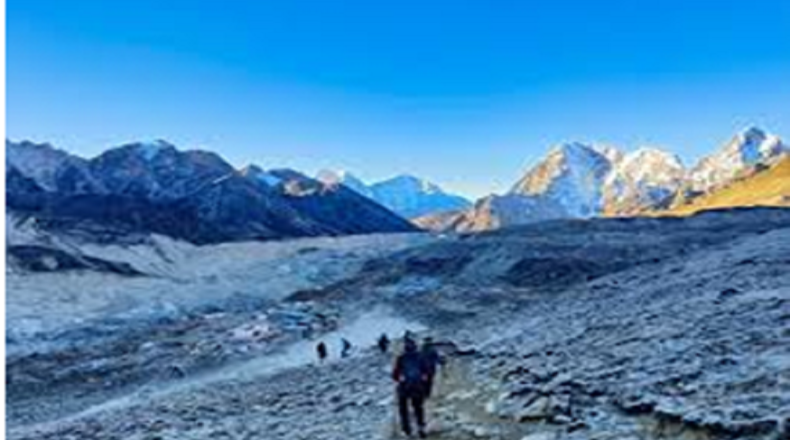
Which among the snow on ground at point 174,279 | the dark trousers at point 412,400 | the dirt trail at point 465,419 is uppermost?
the snow on ground at point 174,279

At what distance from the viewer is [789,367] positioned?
19.7 meters

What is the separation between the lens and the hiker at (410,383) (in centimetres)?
2147

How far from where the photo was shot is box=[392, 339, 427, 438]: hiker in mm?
21469

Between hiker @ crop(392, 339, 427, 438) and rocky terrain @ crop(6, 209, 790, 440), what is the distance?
0.63 meters

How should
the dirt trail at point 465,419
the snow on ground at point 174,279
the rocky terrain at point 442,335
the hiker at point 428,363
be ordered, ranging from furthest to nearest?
1. the snow on ground at point 174,279
2. the hiker at point 428,363
3. the rocky terrain at point 442,335
4. the dirt trail at point 465,419

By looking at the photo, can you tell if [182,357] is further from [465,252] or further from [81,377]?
[465,252]

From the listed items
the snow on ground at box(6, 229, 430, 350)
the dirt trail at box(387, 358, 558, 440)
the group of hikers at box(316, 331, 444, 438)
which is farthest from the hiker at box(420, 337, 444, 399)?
the snow on ground at box(6, 229, 430, 350)

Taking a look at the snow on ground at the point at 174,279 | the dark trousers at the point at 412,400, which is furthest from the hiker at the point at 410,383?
the snow on ground at the point at 174,279

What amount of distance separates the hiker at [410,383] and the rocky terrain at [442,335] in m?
0.63

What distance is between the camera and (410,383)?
2152 centimetres

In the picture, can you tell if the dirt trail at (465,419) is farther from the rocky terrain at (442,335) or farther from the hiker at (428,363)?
the hiker at (428,363)

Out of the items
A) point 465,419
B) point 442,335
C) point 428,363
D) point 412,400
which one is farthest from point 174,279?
point 412,400

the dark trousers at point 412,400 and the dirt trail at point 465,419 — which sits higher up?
the dark trousers at point 412,400

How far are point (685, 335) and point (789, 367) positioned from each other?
8670 millimetres
